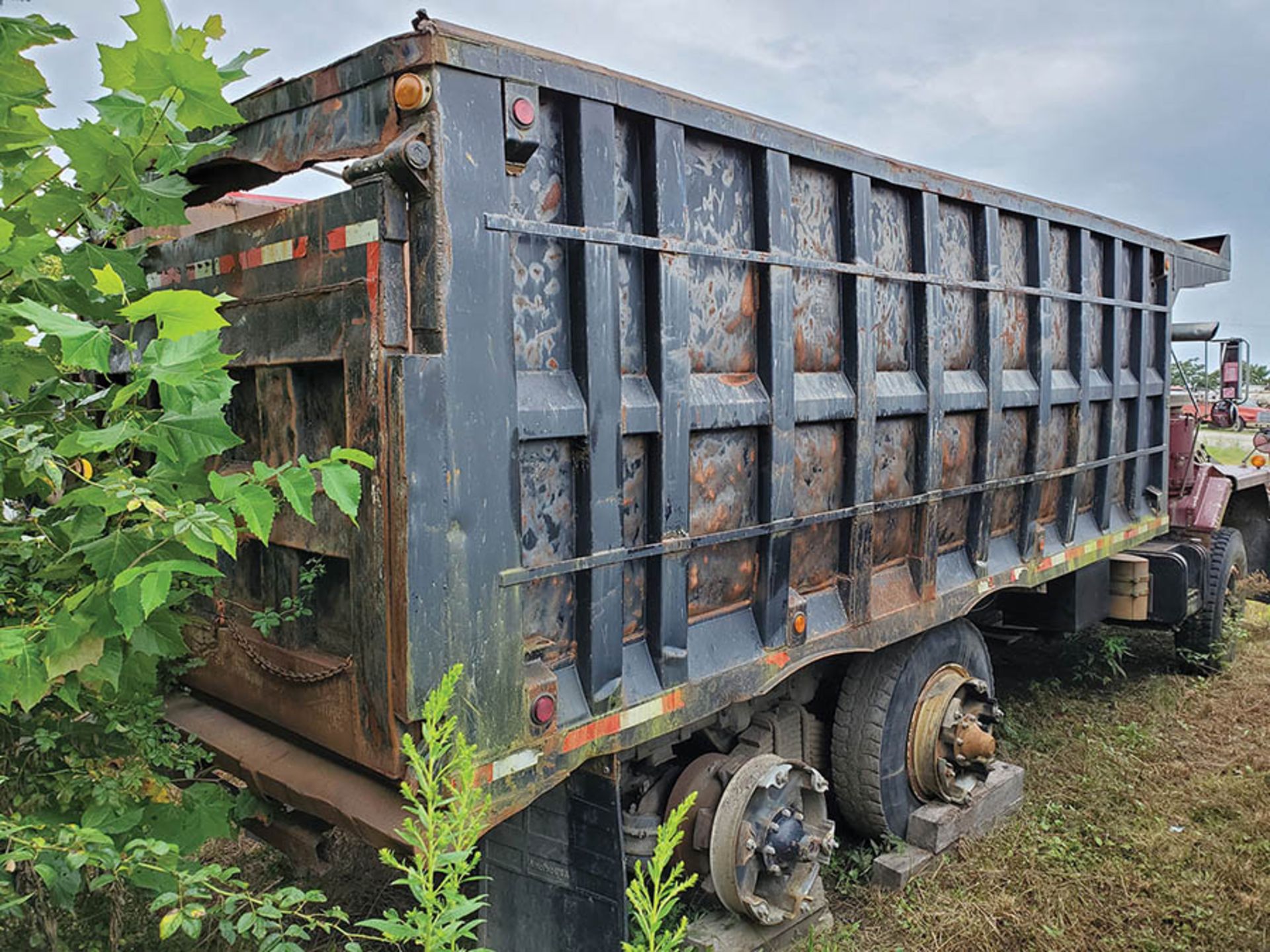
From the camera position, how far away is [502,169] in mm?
A: 2311

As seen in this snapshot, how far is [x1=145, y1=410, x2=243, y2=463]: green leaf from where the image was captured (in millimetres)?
1838

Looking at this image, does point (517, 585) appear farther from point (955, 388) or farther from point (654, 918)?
point (955, 388)

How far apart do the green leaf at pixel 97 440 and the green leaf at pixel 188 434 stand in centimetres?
4

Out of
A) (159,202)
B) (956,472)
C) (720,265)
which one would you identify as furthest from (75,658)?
(956,472)

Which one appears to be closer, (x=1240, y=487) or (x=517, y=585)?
(x=517, y=585)

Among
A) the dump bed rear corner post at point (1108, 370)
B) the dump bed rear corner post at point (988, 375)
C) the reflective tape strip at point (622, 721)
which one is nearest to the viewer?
the reflective tape strip at point (622, 721)

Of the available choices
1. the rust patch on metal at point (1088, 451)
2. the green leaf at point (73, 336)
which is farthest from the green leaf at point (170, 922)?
the rust patch on metal at point (1088, 451)

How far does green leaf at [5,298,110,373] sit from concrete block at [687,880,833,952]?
250 centimetres

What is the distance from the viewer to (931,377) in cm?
379

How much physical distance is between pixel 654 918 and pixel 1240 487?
6740mm

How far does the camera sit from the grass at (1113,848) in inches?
140

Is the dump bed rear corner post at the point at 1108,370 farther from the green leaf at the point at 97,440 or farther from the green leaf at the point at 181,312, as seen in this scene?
the green leaf at the point at 97,440

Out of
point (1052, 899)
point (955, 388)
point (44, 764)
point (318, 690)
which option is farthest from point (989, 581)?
point (44, 764)

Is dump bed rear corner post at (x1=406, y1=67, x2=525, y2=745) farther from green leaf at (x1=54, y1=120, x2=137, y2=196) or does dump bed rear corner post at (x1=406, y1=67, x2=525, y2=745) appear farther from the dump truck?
green leaf at (x1=54, y1=120, x2=137, y2=196)
